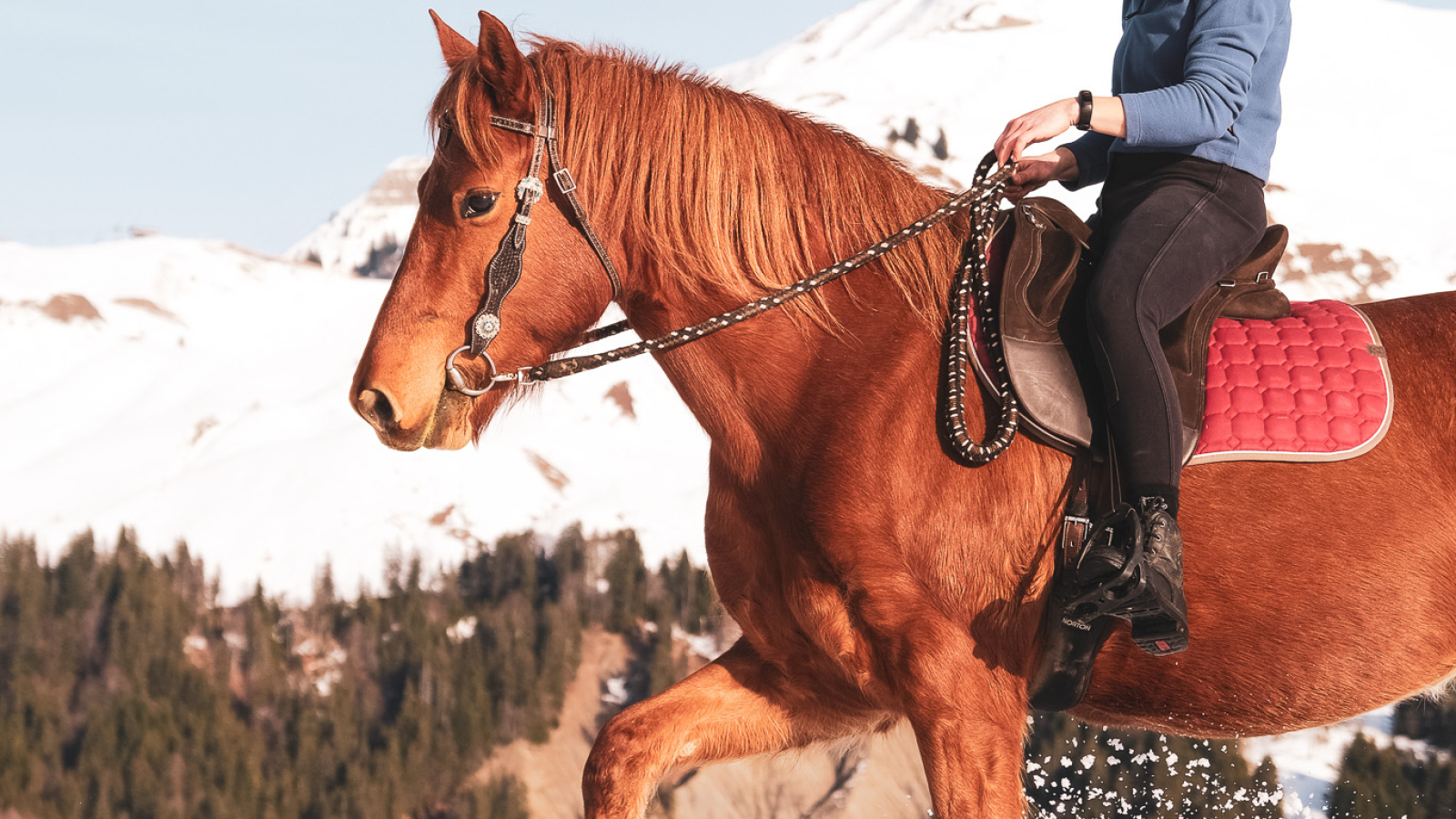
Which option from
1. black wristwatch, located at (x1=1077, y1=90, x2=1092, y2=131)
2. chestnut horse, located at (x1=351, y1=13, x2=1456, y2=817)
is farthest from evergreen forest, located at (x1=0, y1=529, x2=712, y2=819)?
black wristwatch, located at (x1=1077, y1=90, x2=1092, y2=131)

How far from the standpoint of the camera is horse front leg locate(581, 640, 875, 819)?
3.44m

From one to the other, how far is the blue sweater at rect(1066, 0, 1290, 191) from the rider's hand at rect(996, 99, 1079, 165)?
5.6 inches

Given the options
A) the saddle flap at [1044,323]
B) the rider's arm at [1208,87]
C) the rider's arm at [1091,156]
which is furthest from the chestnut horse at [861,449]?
the rider's arm at [1091,156]

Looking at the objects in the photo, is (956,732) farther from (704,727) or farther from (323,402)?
(323,402)

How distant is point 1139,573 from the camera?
2.84 metres

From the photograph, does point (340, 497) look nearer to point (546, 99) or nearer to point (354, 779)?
point (354, 779)

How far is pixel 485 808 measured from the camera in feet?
52.4

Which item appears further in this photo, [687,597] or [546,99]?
[687,597]

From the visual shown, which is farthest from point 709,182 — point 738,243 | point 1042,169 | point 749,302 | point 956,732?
point 956,732

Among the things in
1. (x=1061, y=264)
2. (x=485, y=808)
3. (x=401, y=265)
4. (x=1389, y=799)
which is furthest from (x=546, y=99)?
(x=485, y=808)

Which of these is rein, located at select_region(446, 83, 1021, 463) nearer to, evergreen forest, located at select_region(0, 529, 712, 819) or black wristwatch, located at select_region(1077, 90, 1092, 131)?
black wristwatch, located at select_region(1077, 90, 1092, 131)

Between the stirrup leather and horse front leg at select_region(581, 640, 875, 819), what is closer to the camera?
the stirrup leather

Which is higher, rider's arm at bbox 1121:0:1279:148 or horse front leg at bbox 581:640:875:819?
rider's arm at bbox 1121:0:1279:148

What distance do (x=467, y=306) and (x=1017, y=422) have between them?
1420 mm
